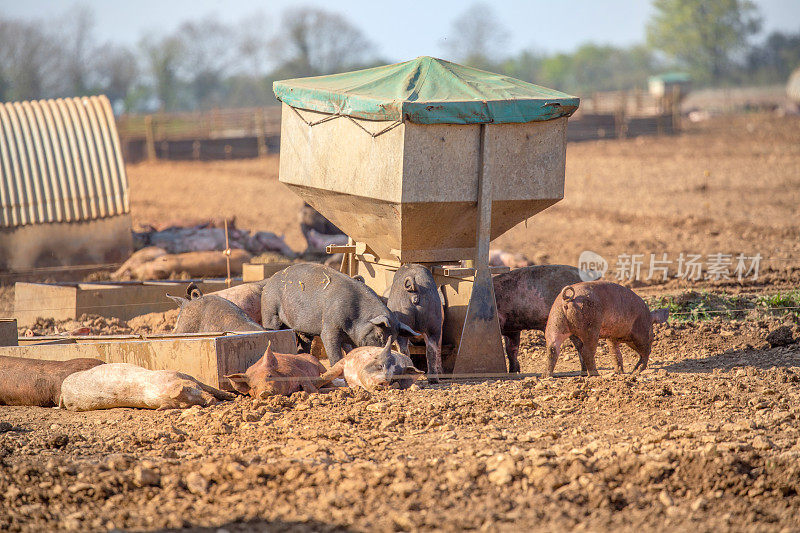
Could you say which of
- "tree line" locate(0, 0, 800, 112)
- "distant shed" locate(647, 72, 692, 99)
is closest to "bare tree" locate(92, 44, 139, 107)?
"tree line" locate(0, 0, 800, 112)

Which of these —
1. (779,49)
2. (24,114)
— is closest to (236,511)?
(24,114)

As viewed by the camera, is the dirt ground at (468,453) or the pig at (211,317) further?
the pig at (211,317)

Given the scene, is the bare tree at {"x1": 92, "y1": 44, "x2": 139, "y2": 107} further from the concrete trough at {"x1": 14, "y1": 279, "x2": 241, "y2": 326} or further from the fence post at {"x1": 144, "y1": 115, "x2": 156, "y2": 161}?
the concrete trough at {"x1": 14, "y1": 279, "x2": 241, "y2": 326}

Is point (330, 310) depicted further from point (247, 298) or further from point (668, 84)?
point (668, 84)

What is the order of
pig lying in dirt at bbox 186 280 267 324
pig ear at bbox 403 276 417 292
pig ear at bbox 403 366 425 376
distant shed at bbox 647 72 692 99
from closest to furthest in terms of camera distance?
pig ear at bbox 403 366 425 376 → pig ear at bbox 403 276 417 292 → pig lying in dirt at bbox 186 280 267 324 → distant shed at bbox 647 72 692 99

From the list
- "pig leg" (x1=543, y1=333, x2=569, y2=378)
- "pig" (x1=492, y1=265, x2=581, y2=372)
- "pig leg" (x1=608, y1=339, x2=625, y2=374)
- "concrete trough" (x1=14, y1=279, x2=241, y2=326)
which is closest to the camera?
"pig leg" (x1=543, y1=333, x2=569, y2=378)

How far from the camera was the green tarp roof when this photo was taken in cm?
711

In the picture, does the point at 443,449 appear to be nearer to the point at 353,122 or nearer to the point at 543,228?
the point at 353,122

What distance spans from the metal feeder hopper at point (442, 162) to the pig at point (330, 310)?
63cm

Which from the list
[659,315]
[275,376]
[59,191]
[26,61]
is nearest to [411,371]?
[275,376]

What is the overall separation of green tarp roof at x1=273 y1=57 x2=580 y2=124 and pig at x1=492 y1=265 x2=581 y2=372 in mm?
1392

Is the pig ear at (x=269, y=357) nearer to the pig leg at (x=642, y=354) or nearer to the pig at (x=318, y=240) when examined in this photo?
the pig leg at (x=642, y=354)

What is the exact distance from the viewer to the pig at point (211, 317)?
7.58 metres
